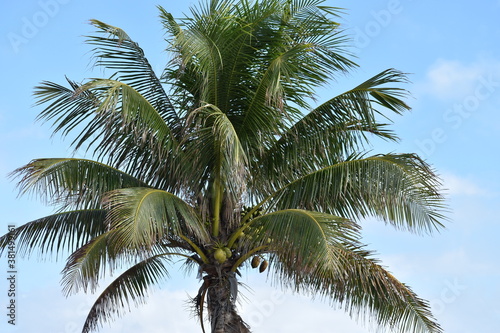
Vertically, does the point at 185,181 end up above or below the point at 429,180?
below

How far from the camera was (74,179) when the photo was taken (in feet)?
33.4

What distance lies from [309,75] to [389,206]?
2.24 metres

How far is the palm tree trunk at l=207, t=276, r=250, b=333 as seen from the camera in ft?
33.4

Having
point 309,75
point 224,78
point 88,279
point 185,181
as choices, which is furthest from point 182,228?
point 309,75

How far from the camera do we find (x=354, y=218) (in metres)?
10.8

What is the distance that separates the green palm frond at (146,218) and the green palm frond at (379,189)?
1.62 metres

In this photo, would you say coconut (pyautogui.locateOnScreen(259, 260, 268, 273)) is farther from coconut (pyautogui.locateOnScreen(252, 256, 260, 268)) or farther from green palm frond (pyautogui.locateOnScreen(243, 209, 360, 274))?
green palm frond (pyautogui.locateOnScreen(243, 209, 360, 274))

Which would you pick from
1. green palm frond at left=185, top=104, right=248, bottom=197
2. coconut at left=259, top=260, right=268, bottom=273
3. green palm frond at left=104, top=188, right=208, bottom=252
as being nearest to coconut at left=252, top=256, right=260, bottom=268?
coconut at left=259, top=260, right=268, bottom=273

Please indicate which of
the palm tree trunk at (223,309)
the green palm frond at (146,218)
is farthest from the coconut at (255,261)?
the green palm frond at (146,218)

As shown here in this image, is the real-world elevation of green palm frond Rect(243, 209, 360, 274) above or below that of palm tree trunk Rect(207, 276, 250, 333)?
above

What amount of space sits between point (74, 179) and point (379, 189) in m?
4.23

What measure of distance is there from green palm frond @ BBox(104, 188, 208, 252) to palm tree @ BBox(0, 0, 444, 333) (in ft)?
0.15

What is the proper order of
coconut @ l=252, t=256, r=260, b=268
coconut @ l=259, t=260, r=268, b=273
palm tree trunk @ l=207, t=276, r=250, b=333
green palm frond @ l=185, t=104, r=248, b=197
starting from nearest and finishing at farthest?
green palm frond @ l=185, t=104, r=248, b=197
palm tree trunk @ l=207, t=276, r=250, b=333
coconut @ l=252, t=256, r=260, b=268
coconut @ l=259, t=260, r=268, b=273

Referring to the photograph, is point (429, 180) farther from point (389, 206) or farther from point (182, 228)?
point (182, 228)
